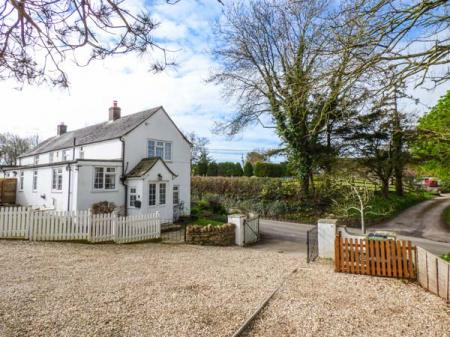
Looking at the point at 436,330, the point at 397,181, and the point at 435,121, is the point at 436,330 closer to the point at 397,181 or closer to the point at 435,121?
the point at 435,121

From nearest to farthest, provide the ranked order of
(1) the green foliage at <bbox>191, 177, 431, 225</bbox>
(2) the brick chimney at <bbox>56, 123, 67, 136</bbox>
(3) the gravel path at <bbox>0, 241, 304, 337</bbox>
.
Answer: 1. (3) the gravel path at <bbox>0, 241, 304, 337</bbox>
2. (1) the green foliage at <bbox>191, 177, 431, 225</bbox>
3. (2) the brick chimney at <bbox>56, 123, 67, 136</bbox>

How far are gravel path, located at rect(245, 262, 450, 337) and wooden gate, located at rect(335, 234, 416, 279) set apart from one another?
0.48 m

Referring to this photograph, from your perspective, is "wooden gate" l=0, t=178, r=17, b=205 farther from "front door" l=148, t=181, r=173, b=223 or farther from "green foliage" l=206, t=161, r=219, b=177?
"green foliage" l=206, t=161, r=219, b=177

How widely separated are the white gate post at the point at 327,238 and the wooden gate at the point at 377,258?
5.10 feet

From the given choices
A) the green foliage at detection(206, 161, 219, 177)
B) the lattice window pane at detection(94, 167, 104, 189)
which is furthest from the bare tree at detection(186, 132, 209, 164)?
the lattice window pane at detection(94, 167, 104, 189)

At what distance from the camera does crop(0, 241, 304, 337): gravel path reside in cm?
420

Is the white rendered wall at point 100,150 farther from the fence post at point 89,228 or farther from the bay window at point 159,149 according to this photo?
the fence post at point 89,228

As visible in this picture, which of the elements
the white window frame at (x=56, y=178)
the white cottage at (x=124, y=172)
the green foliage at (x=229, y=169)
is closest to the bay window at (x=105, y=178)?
the white cottage at (x=124, y=172)

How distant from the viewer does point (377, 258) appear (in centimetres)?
733

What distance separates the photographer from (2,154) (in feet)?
145

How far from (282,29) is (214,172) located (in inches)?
883

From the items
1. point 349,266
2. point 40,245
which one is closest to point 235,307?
point 349,266

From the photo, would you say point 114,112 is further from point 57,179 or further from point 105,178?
point 105,178

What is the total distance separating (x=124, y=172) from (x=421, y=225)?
777 inches
